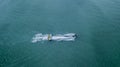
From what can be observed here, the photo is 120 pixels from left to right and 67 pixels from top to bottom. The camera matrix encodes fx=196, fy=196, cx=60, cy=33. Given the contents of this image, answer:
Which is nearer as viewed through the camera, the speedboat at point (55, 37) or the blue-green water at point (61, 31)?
the blue-green water at point (61, 31)

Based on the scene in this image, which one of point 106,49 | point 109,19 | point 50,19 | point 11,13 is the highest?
point 11,13

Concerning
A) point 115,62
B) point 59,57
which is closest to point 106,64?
point 115,62

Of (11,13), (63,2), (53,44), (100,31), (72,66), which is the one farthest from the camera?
(63,2)

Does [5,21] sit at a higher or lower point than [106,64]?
higher

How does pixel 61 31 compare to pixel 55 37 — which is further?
pixel 61 31

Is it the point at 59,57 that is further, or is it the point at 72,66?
the point at 59,57

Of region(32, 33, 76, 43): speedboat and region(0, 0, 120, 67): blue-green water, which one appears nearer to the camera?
region(0, 0, 120, 67): blue-green water

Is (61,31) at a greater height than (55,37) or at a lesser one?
greater

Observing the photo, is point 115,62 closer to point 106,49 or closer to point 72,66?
point 106,49
